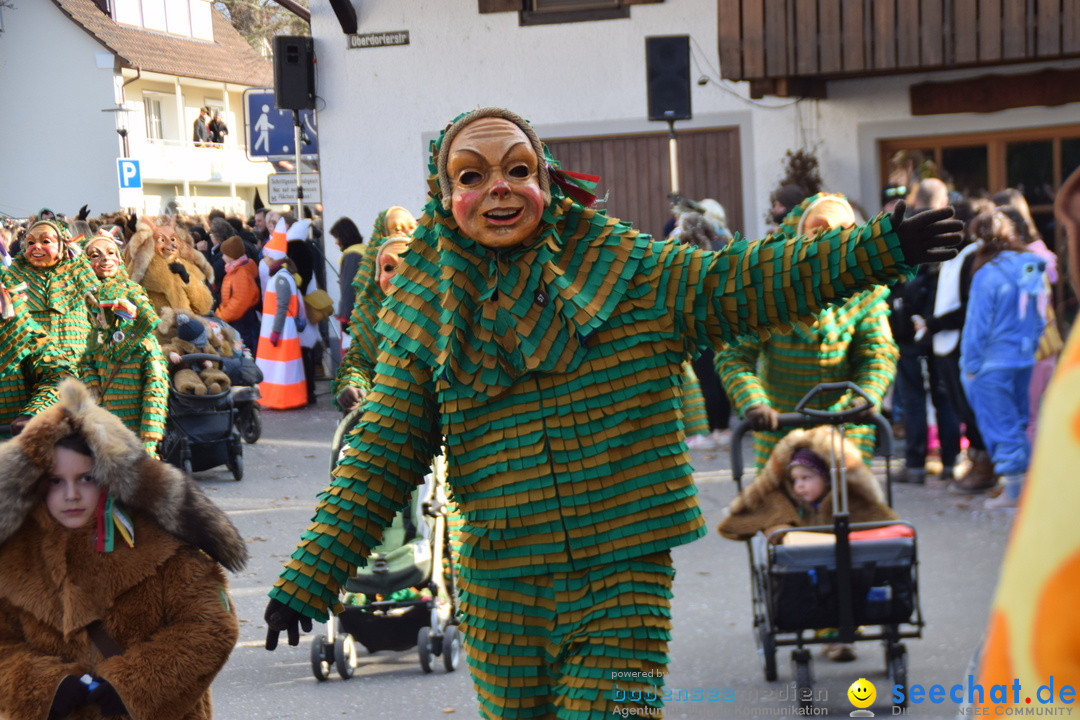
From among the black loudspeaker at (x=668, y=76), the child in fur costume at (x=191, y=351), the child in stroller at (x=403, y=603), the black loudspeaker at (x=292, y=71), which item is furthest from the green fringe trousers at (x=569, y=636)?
the black loudspeaker at (x=292, y=71)

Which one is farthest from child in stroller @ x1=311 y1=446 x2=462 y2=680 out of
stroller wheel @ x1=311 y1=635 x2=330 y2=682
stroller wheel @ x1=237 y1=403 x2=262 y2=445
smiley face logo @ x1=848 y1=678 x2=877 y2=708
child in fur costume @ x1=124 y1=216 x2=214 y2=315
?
stroller wheel @ x1=237 y1=403 x2=262 y2=445

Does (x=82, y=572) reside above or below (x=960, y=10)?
below

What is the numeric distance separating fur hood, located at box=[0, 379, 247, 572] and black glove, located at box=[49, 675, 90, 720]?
456 millimetres

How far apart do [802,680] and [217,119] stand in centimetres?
4472

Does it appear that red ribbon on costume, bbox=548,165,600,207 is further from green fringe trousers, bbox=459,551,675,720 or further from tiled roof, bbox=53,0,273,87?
tiled roof, bbox=53,0,273,87

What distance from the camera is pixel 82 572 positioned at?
3879 mm

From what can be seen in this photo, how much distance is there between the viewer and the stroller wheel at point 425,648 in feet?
20.5

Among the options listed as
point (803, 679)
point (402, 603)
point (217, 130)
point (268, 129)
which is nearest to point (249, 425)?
point (268, 129)

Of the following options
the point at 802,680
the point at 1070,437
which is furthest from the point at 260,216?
the point at 1070,437

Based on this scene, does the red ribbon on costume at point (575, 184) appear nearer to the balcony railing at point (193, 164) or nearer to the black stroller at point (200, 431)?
the black stroller at point (200, 431)

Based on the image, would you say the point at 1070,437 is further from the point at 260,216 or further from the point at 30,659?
the point at 260,216

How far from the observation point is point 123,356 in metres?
8.41

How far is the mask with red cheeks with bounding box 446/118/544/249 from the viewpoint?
335 centimetres

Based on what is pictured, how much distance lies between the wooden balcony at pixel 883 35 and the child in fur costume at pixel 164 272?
5343mm
